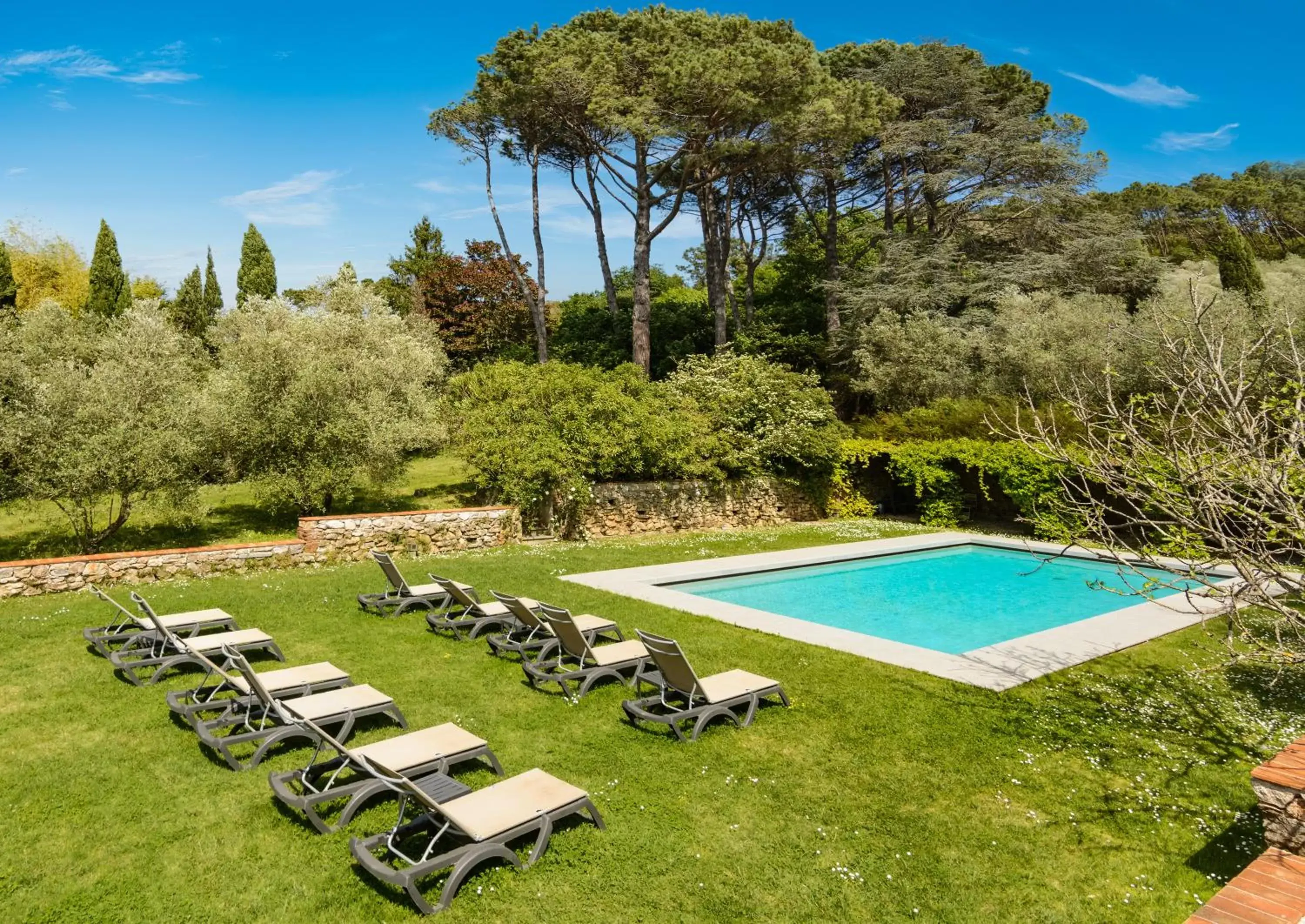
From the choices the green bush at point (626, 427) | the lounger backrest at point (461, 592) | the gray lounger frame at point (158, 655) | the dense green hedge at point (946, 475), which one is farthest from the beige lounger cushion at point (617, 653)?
the dense green hedge at point (946, 475)

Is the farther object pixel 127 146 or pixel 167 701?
pixel 127 146

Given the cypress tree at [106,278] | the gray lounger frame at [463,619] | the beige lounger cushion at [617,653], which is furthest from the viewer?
the cypress tree at [106,278]

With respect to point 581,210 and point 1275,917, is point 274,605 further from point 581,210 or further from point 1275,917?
point 581,210

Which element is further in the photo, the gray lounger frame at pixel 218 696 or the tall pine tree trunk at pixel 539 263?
the tall pine tree trunk at pixel 539 263

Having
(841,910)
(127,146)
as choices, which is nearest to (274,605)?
(841,910)

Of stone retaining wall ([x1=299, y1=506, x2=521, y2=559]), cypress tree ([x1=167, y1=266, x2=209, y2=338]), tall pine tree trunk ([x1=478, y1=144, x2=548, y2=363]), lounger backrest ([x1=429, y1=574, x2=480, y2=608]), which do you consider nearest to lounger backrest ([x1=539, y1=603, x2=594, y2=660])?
lounger backrest ([x1=429, y1=574, x2=480, y2=608])

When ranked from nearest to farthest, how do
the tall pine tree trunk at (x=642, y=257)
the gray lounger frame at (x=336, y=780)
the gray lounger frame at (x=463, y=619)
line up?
1. the gray lounger frame at (x=336, y=780)
2. the gray lounger frame at (x=463, y=619)
3. the tall pine tree trunk at (x=642, y=257)

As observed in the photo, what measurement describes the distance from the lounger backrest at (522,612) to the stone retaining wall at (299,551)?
710 centimetres

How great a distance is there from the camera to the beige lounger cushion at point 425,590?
460 inches

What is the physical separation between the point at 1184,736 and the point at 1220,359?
145 inches

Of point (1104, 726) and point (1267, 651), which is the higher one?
point (1267, 651)

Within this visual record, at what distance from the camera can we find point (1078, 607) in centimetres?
1462

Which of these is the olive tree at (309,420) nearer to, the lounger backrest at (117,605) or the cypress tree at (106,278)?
the lounger backrest at (117,605)

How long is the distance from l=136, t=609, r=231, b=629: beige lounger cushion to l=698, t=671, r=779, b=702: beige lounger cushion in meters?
6.56
